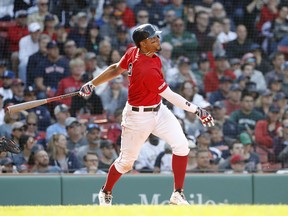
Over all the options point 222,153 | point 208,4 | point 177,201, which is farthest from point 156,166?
point 208,4

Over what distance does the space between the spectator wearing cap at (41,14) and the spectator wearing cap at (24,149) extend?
8.23 feet

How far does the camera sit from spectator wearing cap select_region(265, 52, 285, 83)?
13.6 metres

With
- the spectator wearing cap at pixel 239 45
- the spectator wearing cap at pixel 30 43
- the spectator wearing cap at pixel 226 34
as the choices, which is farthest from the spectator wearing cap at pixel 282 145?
the spectator wearing cap at pixel 30 43

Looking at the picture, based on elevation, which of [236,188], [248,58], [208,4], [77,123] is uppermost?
[208,4]

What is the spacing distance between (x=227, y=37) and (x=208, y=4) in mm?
704

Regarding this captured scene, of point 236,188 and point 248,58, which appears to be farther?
point 248,58

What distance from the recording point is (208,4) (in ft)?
47.5

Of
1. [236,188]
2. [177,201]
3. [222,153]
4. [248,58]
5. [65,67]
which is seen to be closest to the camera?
[177,201]

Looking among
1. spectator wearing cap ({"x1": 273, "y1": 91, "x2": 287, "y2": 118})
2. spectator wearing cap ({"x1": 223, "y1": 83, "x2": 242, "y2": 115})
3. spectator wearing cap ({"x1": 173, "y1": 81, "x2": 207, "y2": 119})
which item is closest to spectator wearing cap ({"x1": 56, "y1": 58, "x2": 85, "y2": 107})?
spectator wearing cap ({"x1": 173, "y1": 81, "x2": 207, "y2": 119})

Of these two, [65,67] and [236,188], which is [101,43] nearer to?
[65,67]

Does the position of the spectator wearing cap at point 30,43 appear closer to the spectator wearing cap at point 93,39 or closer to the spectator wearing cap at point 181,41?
the spectator wearing cap at point 93,39

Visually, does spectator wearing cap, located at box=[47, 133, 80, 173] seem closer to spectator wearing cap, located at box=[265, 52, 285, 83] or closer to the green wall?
the green wall

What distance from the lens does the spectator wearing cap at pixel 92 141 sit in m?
11.4

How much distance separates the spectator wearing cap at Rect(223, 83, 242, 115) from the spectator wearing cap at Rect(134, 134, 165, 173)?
162 centimetres
